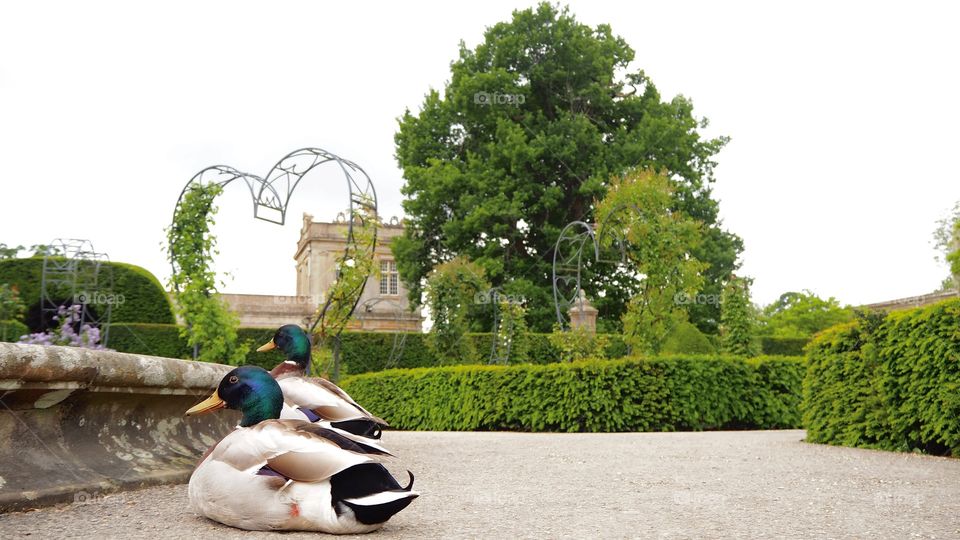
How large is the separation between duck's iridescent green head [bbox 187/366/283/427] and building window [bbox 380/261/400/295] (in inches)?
1559

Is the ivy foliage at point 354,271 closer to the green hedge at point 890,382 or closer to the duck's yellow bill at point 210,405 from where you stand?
the green hedge at point 890,382

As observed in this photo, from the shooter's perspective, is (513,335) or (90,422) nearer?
(90,422)

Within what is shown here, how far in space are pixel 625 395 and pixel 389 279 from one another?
31203mm

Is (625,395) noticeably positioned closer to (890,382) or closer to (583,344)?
(583,344)

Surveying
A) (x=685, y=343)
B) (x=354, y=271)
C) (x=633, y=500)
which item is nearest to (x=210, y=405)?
(x=633, y=500)

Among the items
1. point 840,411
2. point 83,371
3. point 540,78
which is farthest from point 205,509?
point 540,78

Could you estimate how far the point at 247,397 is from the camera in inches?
135

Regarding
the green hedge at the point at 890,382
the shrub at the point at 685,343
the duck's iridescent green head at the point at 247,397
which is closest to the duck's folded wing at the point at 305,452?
the duck's iridescent green head at the point at 247,397

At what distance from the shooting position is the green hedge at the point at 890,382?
7211 mm

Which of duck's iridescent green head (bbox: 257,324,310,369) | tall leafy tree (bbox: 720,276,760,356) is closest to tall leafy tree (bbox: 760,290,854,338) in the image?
tall leafy tree (bbox: 720,276,760,356)

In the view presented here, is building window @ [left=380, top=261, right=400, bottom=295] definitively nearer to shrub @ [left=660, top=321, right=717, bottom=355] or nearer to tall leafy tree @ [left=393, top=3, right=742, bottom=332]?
tall leafy tree @ [left=393, top=3, right=742, bottom=332]

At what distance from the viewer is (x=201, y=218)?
39.3 feet

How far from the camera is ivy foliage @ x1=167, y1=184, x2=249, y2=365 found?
1190cm

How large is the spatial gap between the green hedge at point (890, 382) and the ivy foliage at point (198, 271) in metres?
7.63
